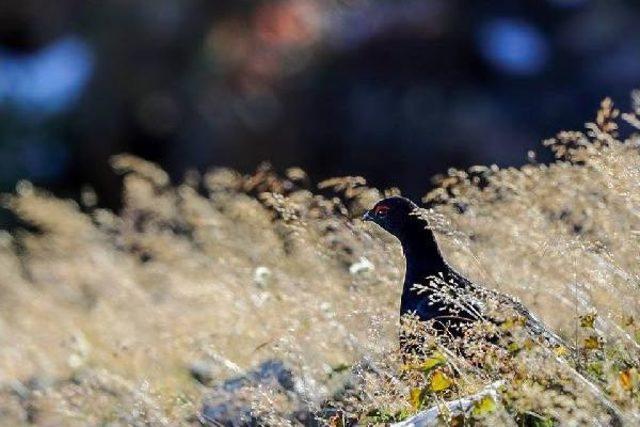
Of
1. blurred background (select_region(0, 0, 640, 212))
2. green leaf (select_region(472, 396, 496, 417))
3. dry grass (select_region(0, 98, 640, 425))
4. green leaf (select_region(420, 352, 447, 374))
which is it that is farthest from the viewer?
blurred background (select_region(0, 0, 640, 212))

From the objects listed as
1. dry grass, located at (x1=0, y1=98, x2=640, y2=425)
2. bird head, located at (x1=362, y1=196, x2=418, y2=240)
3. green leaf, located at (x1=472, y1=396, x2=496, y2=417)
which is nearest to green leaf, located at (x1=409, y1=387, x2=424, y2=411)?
dry grass, located at (x1=0, y1=98, x2=640, y2=425)

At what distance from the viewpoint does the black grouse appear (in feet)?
11.1

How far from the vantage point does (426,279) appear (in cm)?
383

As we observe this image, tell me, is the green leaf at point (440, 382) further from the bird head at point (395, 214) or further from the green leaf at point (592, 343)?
the bird head at point (395, 214)

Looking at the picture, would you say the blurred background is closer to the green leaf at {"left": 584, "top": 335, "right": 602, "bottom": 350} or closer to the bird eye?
the bird eye

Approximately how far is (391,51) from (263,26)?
1.19 meters

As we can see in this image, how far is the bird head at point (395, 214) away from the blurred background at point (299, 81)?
5248mm

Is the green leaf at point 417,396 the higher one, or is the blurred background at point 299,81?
the green leaf at point 417,396

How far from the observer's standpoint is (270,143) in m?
10.8

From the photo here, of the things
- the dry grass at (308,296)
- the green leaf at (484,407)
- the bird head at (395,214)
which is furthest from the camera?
the bird head at (395,214)

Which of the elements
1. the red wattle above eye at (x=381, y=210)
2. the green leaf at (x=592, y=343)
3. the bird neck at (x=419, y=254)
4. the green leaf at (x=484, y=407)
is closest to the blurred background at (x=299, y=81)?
the red wattle above eye at (x=381, y=210)

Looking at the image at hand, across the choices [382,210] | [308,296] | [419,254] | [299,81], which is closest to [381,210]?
[382,210]

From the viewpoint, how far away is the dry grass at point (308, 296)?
3209 mm

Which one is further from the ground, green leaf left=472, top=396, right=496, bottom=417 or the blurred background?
green leaf left=472, top=396, right=496, bottom=417
